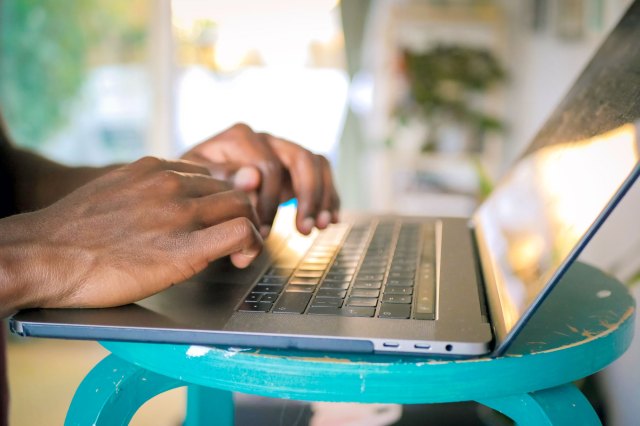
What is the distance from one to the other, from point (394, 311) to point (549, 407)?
12 centimetres

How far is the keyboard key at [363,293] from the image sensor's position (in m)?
0.50

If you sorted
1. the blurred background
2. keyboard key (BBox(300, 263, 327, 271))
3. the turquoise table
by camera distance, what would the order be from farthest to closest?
the blurred background → keyboard key (BBox(300, 263, 327, 271)) → the turquoise table

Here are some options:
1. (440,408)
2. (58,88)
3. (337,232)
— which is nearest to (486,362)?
(440,408)

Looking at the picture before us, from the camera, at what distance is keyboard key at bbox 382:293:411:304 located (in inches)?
19.0

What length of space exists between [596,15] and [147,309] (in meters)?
1.37

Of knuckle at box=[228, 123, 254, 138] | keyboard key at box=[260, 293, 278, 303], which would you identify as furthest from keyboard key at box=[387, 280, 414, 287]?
knuckle at box=[228, 123, 254, 138]

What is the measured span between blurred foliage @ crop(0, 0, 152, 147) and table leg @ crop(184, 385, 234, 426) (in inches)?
102

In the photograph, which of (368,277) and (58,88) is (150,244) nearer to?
(368,277)

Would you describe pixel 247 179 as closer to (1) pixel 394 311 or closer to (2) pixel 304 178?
(2) pixel 304 178

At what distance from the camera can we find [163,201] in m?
0.50

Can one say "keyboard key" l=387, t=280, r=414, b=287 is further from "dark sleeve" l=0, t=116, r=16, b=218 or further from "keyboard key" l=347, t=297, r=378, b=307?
"dark sleeve" l=0, t=116, r=16, b=218

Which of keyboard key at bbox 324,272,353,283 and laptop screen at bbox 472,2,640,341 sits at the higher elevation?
laptop screen at bbox 472,2,640,341

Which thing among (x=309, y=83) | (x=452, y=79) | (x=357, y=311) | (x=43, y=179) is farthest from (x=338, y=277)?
(x=309, y=83)

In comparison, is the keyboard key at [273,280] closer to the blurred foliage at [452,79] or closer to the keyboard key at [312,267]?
the keyboard key at [312,267]
